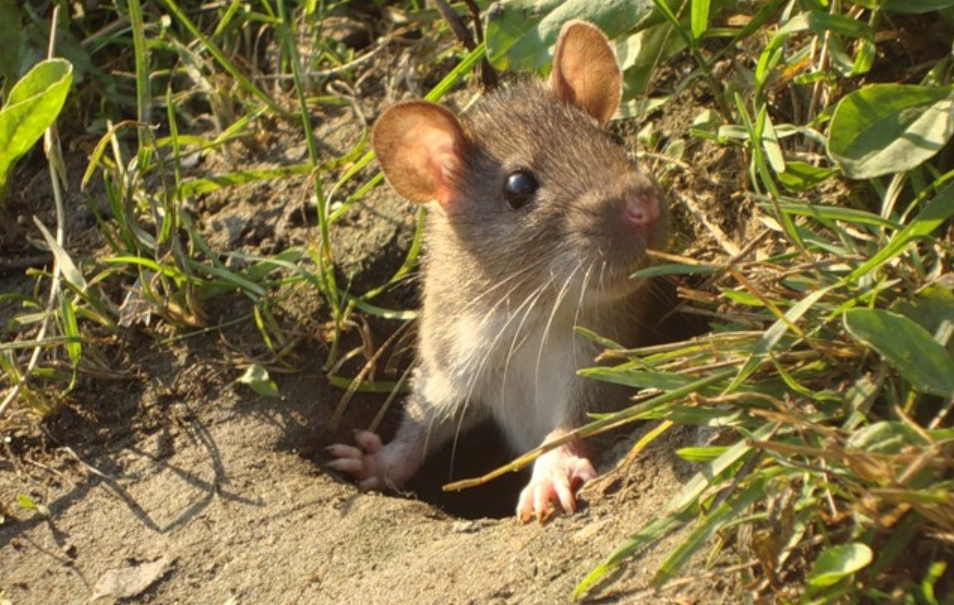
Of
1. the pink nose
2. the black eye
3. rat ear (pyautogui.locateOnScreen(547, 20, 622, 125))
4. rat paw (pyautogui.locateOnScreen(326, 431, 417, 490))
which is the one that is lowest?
rat paw (pyautogui.locateOnScreen(326, 431, 417, 490))

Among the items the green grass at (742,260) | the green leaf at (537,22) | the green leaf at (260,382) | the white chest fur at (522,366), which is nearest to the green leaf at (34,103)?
the green grass at (742,260)

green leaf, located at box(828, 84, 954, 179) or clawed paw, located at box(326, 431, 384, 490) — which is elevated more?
green leaf, located at box(828, 84, 954, 179)

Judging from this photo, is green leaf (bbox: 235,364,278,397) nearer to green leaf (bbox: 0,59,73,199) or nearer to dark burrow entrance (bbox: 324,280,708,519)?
dark burrow entrance (bbox: 324,280,708,519)

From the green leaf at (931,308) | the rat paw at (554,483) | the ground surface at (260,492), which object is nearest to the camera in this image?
the green leaf at (931,308)

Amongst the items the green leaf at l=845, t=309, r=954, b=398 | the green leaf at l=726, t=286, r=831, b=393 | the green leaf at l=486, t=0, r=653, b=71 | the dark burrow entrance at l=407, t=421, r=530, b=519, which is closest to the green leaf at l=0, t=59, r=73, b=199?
the green leaf at l=486, t=0, r=653, b=71

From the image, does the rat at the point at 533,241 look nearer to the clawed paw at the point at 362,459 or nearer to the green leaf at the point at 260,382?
the clawed paw at the point at 362,459

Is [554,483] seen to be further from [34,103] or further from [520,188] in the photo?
[34,103]

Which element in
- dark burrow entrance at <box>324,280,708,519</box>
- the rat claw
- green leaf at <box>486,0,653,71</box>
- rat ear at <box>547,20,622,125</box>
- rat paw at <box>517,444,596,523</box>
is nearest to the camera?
rat paw at <box>517,444,596,523</box>
